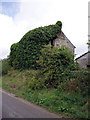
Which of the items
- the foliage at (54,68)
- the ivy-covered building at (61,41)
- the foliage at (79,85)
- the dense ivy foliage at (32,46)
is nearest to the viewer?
the foliage at (79,85)

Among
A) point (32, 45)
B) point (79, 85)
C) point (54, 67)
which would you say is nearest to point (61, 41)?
point (32, 45)

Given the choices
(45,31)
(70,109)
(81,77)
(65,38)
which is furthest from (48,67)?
(65,38)

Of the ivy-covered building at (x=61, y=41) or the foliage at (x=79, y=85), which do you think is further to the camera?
the ivy-covered building at (x=61, y=41)

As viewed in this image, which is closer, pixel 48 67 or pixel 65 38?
pixel 48 67

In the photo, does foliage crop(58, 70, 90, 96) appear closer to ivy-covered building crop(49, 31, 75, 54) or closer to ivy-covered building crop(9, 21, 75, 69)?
A: ivy-covered building crop(9, 21, 75, 69)

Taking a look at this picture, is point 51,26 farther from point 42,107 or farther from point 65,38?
point 42,107

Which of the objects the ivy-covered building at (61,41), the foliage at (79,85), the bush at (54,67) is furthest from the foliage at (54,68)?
the ivy-covered building at (61,41)

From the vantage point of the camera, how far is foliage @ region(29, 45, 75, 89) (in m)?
7.75

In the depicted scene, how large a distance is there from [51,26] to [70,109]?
501 inches

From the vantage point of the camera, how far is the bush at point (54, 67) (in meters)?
7.75

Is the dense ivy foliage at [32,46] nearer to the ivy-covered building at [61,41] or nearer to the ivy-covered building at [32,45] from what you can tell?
the ivy-covered building at [32,45]

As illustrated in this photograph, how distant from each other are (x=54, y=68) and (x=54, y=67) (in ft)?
0.28

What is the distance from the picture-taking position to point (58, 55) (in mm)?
8336

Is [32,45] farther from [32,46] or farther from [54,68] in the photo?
[54,68]
